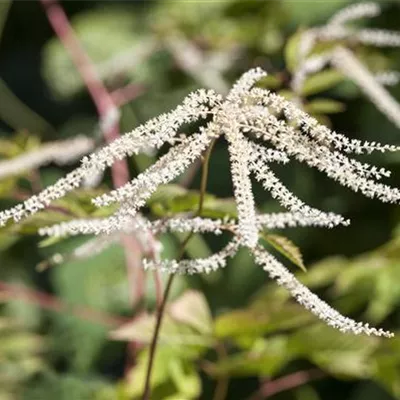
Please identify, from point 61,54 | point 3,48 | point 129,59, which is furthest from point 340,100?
point 3,48

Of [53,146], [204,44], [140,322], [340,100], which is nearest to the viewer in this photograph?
[140,322]

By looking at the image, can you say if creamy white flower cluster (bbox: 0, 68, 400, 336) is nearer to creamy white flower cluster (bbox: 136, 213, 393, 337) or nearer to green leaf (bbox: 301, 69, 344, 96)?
creamy white flower cluster (bbox: 136, 213, 393, 337)

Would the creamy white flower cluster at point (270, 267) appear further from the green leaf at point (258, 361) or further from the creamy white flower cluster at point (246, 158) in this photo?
the green leaf at point (258, 361)

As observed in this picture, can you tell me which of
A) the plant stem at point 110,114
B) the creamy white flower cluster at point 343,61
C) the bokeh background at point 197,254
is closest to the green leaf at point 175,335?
the bokeh background at point 197,254

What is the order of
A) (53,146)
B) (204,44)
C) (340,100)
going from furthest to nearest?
(340,100), (204,44), (53,146)

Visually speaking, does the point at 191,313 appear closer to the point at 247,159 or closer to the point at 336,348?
the point at 336,348

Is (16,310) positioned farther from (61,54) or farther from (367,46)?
(367,46)

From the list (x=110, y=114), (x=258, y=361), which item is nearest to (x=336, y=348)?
(x=258, y=361)

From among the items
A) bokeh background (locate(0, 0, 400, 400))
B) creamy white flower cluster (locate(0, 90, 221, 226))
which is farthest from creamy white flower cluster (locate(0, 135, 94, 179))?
creamy white flower cluster (locate(0, 90, 221, 226))
